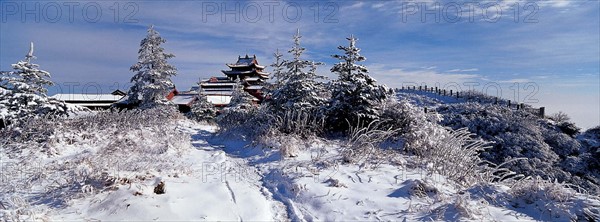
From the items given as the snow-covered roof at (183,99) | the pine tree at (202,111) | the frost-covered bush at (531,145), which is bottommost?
the frost-covered bush at (531,145)

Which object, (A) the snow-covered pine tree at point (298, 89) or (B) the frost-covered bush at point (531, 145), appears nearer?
(A) the snow-covered pine tree at point (298, 89)

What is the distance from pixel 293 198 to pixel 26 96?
46.5 feet

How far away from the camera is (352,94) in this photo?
11.1 meters

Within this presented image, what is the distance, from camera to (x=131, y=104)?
24.3 m

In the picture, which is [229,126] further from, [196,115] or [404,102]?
[196,115]

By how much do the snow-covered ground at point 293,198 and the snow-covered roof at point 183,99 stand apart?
3718 centimetres

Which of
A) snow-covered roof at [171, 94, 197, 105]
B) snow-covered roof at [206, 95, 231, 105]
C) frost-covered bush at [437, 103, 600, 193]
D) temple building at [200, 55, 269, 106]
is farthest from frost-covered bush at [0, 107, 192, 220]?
temple building at [200, 55, 269, 106]

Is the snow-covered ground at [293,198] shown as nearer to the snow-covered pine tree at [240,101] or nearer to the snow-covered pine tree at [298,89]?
the snow-covered pine tree at [298,89]

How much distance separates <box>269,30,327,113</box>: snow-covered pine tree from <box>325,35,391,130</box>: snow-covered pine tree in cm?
122

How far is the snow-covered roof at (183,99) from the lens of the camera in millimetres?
41322

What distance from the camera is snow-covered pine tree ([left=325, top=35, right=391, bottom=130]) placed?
1079 cm

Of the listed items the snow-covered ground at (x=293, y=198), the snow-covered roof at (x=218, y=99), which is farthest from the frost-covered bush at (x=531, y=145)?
the snow-covered roof at (x=218, y=99)

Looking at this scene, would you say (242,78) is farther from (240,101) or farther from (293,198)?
(293,198)

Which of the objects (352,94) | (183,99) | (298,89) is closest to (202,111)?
(183,99)
